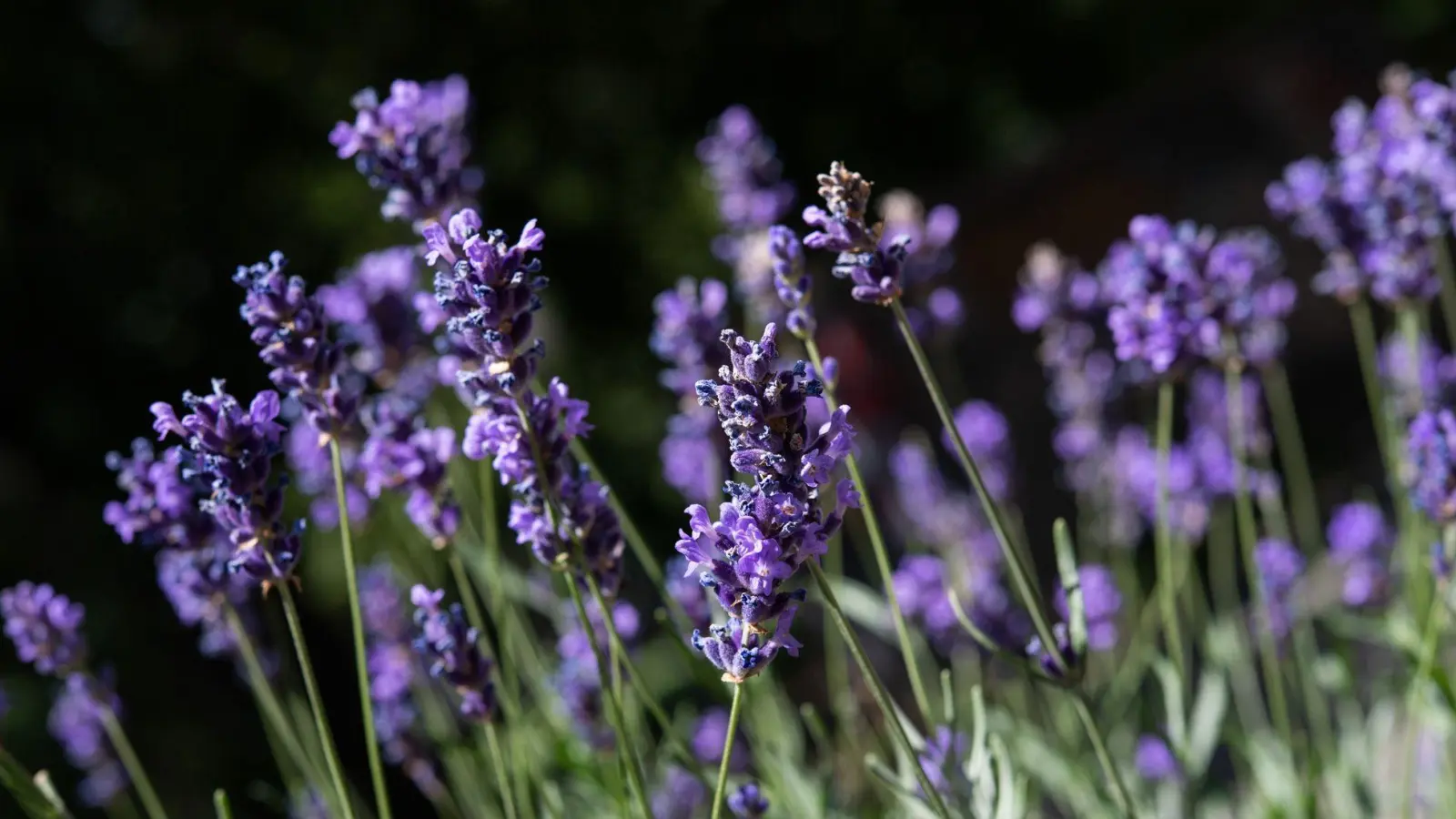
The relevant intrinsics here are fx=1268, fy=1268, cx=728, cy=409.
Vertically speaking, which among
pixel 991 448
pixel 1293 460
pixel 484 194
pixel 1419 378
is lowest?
pixel 1419 378

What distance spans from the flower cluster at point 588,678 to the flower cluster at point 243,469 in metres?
0.75

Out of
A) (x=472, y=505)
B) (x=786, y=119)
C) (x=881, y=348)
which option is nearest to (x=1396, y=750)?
(x=472, y=505)

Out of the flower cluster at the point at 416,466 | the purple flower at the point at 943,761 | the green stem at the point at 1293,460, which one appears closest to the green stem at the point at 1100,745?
the purple flower at the point at 943,761

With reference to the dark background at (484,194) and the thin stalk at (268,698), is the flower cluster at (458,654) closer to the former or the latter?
the thin stalk at (268,698)

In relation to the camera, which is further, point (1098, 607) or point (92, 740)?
point (1098, 607)

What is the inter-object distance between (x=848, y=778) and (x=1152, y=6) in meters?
5.89

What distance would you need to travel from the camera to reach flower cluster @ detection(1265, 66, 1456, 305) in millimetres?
2084

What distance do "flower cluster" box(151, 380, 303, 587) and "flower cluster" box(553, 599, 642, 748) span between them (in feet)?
2.45

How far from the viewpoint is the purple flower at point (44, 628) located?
1.95m

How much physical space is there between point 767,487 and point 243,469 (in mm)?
650

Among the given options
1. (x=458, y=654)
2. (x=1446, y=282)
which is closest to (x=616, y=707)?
(x=458, y=654)

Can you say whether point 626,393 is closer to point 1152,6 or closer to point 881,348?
point 881,348

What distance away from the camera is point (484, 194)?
599cm

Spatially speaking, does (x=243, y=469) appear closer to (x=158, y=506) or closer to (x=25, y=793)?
(x=158, y=506)
